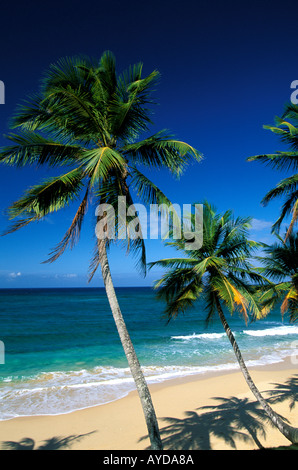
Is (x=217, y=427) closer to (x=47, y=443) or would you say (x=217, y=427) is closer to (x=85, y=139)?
(x=47, y=443)

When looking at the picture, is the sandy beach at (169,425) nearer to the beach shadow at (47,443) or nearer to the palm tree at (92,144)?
the beach shadow at (47,443)

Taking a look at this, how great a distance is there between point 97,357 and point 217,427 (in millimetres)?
12120

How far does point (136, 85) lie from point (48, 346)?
22346mm

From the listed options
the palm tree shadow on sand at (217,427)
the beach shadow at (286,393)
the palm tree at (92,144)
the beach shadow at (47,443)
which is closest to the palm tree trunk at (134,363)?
the palm tree at (92,144)

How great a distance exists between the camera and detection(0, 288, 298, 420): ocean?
11.7 metres

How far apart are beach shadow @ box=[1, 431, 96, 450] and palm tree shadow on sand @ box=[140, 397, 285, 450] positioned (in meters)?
2.14

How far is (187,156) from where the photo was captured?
5734mm

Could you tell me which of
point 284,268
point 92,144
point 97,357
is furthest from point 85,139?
point 97,357

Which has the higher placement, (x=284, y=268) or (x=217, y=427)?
(x=284, y=268)

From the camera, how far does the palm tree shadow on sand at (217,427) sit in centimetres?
749

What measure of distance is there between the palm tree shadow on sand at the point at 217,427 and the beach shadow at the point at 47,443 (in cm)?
214

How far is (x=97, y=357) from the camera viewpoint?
18875mm

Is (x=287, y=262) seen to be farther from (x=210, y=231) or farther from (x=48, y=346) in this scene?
(x=48, y=346)

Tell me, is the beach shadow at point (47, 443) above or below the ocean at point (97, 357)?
above
